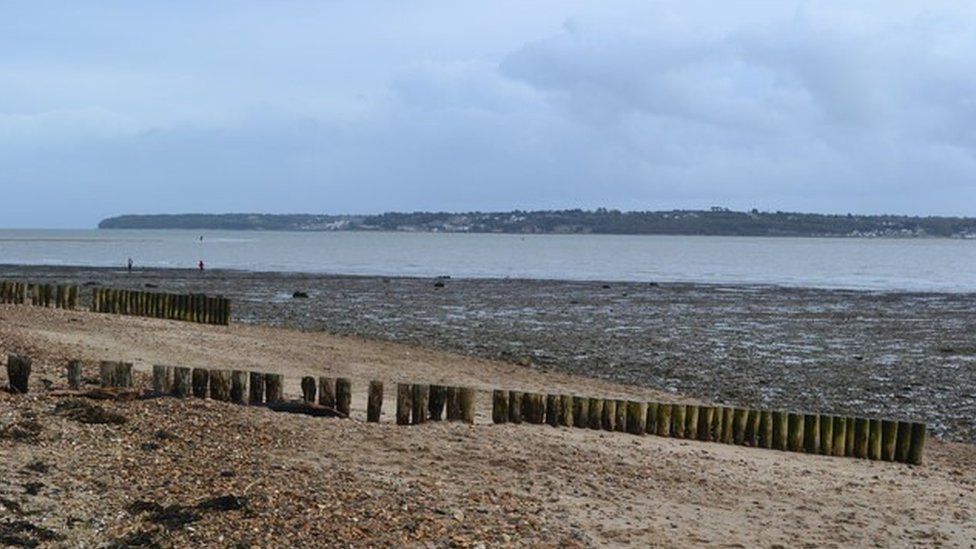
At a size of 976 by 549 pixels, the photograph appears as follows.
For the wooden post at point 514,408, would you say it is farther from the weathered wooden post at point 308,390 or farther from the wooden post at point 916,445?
the wooden post at point 916,445

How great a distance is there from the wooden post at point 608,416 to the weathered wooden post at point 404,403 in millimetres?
2649

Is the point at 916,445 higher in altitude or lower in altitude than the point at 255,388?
lower

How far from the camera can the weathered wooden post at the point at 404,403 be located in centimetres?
1402

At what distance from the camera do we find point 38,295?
A: 1304 inches

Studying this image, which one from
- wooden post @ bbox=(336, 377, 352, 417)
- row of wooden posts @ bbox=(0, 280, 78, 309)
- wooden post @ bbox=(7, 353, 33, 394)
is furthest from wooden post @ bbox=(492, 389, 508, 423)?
row of wooden posts @ bbox=(0, 280, 78, 309)

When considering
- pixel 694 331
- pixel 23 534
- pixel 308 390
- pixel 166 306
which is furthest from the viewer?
pixel 694 331

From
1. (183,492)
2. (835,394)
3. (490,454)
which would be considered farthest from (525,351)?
(183,492)

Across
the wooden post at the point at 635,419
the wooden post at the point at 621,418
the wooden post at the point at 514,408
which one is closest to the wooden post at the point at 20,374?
the wooden post at the point at 514,408

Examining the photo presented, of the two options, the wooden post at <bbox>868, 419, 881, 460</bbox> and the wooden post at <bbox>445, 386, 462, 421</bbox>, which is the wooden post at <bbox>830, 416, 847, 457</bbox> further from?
the wooden post at <bbox>445, 386, 462, 421</bbox>

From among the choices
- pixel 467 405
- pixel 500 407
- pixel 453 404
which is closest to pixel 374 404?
pixel 453 404

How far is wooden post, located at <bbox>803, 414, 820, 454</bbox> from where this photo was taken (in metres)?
15.5

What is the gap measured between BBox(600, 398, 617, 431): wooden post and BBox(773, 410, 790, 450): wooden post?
2.10 m

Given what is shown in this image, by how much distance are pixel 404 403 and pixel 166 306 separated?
64.0 ft

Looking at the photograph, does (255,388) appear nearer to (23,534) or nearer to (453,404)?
(453,404)
